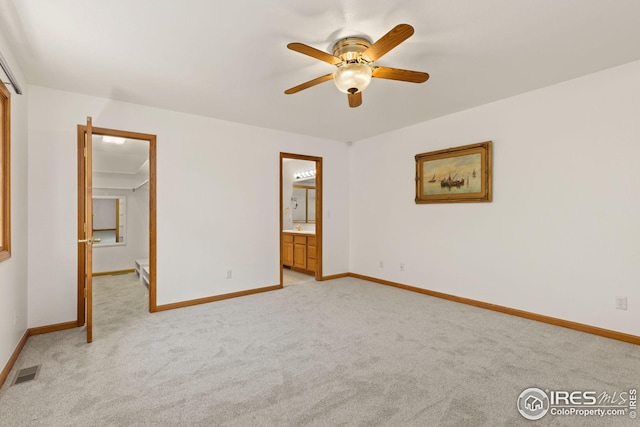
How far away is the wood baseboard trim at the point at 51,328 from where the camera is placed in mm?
3061

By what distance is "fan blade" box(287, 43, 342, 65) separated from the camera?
6.46 ft

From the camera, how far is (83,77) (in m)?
2.92

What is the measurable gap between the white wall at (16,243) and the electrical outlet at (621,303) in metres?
5.02

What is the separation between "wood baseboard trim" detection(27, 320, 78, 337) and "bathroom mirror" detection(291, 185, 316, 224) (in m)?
4.60

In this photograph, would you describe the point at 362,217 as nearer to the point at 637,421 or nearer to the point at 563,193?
the point at 563,193

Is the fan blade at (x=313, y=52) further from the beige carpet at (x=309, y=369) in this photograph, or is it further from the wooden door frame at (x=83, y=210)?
the wooden door frame at (x=83, y=210)

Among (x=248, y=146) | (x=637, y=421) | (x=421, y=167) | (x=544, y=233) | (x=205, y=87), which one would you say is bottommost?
(x=637, y=421)

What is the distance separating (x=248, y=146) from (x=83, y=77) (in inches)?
78.9

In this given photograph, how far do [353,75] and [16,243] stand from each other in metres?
3.15

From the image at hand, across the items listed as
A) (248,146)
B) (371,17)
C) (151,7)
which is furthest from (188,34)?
(248,146)

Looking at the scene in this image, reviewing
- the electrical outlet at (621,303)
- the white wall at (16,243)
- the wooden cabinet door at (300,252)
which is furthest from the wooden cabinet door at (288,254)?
the electrical outlet at (621,303)

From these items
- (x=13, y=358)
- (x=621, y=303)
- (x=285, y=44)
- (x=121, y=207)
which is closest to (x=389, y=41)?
(x=285, y=44)

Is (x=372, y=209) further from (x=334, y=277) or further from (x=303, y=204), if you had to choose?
(x=303, y=204)

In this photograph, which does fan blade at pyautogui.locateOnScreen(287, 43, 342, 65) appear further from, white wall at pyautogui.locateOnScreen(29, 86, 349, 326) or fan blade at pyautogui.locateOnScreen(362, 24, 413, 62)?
white wall at pyautogui.locateOnScreen(29, 86, 349, 326)
